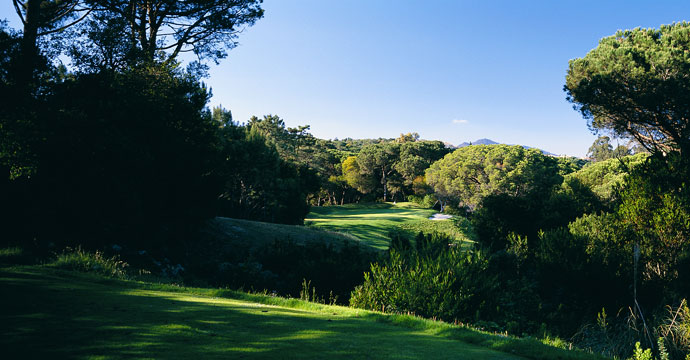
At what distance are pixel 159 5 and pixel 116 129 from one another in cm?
923

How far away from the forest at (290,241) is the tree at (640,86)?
0.22 ft

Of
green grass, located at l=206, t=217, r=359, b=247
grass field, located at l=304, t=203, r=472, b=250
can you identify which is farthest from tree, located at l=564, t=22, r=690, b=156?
green grass, located at l=206, t=217, r=359, b=247

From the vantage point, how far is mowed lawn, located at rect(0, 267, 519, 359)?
11.2ft

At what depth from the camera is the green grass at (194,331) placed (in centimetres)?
346

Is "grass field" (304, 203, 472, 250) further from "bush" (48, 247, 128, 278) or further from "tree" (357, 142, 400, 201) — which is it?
"tree" (357, 142, 400, 201)

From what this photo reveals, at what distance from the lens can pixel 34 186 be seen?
1063 cm

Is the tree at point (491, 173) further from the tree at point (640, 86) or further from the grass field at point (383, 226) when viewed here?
the tree at point (640, 86)

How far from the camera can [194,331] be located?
13.7 feet

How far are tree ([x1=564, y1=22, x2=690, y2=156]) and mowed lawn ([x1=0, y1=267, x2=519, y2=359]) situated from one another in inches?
704

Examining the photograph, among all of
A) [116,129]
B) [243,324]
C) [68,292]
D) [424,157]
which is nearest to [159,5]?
[116,129]

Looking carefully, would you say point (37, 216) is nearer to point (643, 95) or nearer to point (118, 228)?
point (118, 228)

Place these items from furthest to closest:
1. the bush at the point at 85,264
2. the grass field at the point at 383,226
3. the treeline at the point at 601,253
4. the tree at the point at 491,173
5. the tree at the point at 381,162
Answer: the tree at the point at 381,162 < the tree at the point at 491,173 < the grass field at the point at 383,226 < the bush at the point at 85,264 < the treeline at the point at 601,253

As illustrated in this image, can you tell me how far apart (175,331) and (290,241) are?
38.4 ft

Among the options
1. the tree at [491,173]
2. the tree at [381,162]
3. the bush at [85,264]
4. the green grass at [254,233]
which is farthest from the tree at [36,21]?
the tree at [381,162]
